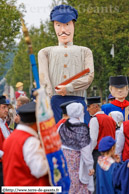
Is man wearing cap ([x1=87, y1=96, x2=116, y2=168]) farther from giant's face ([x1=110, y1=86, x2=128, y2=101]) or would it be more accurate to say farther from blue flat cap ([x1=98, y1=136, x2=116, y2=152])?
blue flat cap ([x1=98, y1=136, x2=116, y2=152])

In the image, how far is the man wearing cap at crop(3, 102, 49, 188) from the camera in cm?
436

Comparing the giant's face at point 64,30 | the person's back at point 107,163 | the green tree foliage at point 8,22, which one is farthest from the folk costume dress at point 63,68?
the green tree foliage at point 8,22

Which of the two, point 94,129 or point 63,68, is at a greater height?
point 63,68

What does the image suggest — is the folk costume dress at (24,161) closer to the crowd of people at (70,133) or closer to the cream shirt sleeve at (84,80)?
the crowd of people at (70,133)

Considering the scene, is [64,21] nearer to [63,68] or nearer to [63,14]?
[63,14]

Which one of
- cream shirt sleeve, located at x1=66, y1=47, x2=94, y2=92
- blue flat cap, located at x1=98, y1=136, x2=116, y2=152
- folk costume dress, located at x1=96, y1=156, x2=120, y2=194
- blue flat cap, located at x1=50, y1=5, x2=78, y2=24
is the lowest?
folk costume dress, located at x1=96, y1=156, x2=120, y2=194

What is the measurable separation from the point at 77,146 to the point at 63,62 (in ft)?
7.65

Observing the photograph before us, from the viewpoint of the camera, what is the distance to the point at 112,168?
5.93 metres

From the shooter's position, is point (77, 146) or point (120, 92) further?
point (120, 92)

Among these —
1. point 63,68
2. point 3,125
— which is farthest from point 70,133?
point 63,68

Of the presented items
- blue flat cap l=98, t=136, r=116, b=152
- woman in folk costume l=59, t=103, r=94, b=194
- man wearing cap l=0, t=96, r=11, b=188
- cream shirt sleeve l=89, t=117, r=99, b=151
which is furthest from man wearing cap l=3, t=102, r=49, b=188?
cream shirt sleeve l=89, t=117, r=99, b=151

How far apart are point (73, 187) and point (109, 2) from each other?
775 inches

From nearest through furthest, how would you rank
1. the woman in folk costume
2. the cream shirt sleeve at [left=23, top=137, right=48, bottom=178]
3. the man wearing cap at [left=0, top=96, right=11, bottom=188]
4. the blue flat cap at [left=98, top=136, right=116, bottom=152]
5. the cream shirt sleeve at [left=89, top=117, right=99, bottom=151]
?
the cream shirt sleeve at [left=23, top=137, right=48, bottom=178], the blue flat cap at [left=98, top=136, right=116, bottom=152], the woman in folk costume, the man wearing cap at [left=0, top=96, right=11, bottom=188], the cream shirt sleeve at [left=89, top=117, right=99, bottom=151]

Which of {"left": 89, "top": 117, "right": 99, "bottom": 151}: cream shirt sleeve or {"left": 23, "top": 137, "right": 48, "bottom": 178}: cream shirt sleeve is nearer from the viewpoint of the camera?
{"left": 23, "top": 137, "right": 48, "bottom": 178}: cream shirt sleeve
